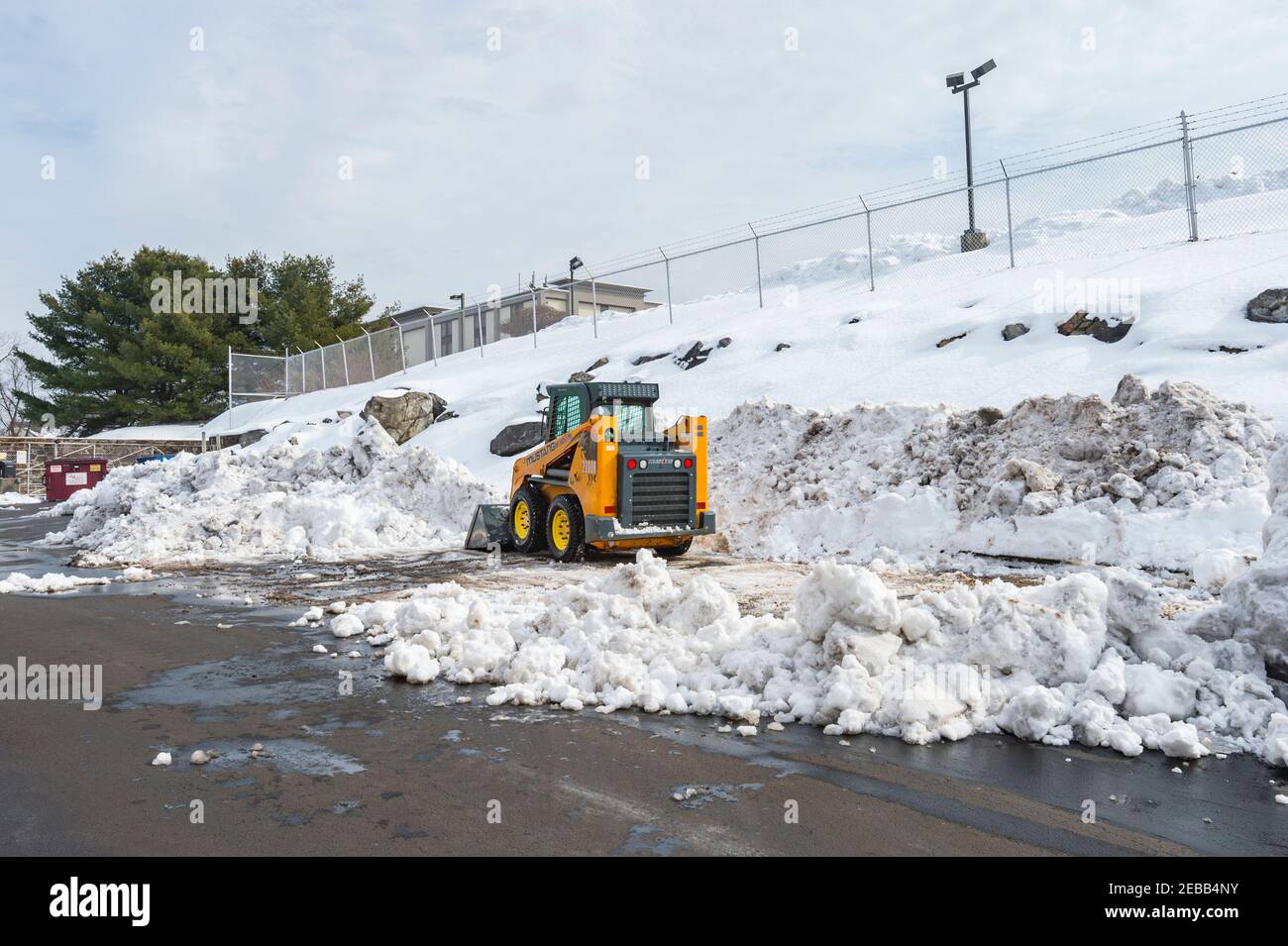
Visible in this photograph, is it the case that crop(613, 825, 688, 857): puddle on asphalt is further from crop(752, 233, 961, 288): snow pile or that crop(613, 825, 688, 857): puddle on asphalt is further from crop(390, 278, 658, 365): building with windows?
crop(390, 278, 658, 365): building with windows

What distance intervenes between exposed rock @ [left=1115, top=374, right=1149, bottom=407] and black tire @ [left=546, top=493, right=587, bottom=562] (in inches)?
275

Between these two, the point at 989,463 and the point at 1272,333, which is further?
the point at 1272,333

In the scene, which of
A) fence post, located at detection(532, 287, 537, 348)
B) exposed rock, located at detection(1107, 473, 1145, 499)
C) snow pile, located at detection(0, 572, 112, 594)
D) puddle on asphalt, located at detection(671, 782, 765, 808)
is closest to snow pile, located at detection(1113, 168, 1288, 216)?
exposed rock, located at detection(1107, 473, 1145, 499)

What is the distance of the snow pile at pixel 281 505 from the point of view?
14.7 metres

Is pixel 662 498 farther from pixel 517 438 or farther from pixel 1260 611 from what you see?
pixel 517 438

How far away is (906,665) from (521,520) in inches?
355

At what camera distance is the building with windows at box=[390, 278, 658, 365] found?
105ft

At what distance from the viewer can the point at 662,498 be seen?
40.4 feet

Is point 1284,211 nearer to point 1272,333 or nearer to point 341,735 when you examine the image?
point 1272,333

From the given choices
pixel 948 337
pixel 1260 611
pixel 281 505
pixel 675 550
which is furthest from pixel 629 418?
pixel 1260 611

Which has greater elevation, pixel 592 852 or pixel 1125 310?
pixel 1125 310

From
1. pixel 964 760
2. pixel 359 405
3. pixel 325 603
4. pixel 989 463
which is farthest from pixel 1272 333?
pixel 359 405

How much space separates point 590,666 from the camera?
6.12m
